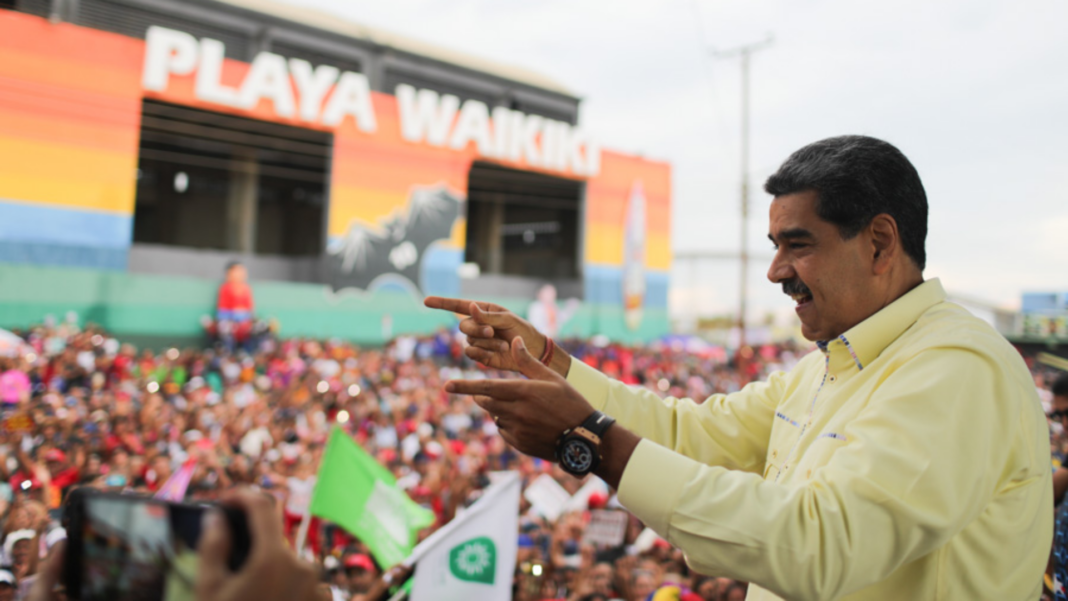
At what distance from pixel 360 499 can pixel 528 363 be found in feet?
12.3

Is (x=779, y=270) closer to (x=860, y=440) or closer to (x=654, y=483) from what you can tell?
(x=860, y=440)

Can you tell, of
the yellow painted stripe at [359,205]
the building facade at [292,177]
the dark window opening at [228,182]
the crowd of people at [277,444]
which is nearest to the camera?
the crowd of people at [277,444]

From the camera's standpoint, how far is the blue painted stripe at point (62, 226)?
1291cm

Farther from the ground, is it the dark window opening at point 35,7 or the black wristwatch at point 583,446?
the dark window opening at point 35,7

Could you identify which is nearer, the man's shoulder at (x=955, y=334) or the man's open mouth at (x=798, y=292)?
the man's shoulder at (x=955, y=334)

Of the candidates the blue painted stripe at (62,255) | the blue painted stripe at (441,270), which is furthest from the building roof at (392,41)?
the blue painted stripe at (62,255)

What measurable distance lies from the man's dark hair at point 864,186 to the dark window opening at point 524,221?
759 inches

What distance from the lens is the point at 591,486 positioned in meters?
6.78

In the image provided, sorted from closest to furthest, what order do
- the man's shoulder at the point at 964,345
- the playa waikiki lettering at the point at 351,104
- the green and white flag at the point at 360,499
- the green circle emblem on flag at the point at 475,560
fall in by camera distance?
the man's shoulder at the point at 964,345, the green circle emblem on flag at the point at 475,560, the green and white flag at the point at 360,499, the playa waikiki lettering at the point at 351,104

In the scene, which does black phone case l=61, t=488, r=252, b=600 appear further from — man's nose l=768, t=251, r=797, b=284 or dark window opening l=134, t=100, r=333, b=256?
dark window opening l=134, t=100, r=333, b=256

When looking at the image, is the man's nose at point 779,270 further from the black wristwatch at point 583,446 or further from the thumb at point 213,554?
the thumb at point 213,554

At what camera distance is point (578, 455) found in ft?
4.15

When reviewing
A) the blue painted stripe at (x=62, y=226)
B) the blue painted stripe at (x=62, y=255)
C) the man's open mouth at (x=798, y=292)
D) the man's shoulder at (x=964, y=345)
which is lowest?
the man's shoulder at (x=964, y=345)

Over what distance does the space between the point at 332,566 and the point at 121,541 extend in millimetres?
4855
